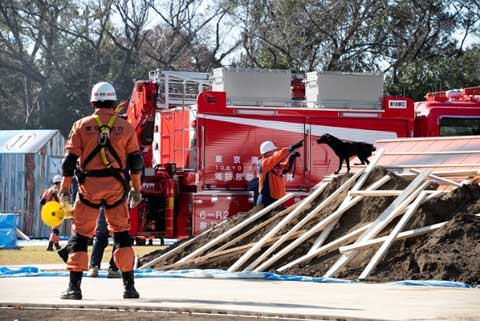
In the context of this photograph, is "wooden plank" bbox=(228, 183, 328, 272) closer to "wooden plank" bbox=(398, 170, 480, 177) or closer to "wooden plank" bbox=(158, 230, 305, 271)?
"wooden plank" bbox=(158, 230, 305, 271)

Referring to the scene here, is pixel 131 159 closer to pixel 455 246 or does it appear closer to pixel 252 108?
pixel 455 246

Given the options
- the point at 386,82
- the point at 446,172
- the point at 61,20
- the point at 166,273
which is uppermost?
the point at 61,20

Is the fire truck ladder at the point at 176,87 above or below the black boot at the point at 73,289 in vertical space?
above

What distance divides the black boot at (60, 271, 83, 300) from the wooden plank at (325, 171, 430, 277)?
3.31 m

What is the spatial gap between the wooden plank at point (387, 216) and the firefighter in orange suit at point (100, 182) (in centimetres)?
299

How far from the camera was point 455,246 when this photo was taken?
478 inches

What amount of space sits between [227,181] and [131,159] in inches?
491

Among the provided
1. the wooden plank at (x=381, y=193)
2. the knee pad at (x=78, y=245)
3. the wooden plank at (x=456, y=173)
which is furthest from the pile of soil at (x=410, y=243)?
the knee pad at (x=78, y=245)

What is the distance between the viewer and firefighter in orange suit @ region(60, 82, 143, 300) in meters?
Result: 10.5

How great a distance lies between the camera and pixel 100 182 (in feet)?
34.5

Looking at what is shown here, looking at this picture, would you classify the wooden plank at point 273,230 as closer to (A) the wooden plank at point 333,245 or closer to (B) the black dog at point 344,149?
(A) the wooden plank at point 333,245

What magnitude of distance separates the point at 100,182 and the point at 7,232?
15965mm

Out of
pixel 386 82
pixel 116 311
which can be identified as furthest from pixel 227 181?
pixel 386 82

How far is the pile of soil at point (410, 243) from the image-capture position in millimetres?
12008
